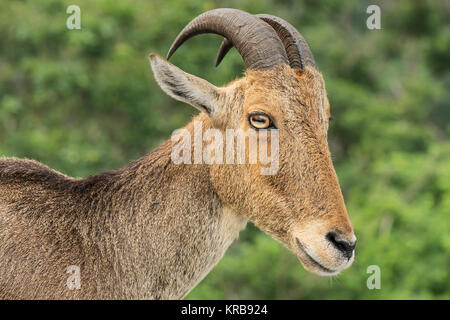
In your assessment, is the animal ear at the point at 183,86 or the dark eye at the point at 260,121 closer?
the animal ear at the point at 183,86

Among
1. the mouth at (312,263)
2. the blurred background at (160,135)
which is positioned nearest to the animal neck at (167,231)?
the mouth at (312,263)

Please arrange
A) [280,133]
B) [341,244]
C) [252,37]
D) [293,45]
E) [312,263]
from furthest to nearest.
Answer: [293,45]
[252,37]
[280,133]
[312,263]
[341,244]

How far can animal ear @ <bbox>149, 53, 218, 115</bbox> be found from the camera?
5.25m

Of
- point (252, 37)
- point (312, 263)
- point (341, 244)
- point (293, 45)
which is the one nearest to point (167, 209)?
point (312, 263)

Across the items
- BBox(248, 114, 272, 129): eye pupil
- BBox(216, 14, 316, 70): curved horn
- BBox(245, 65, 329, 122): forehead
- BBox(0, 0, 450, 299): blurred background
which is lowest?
BBox(0, 0, 450, 299): blurred background

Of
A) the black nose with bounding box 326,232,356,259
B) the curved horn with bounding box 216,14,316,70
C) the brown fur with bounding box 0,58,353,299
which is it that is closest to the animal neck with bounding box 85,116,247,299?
the brown fur with bounding box 0,58,353,299

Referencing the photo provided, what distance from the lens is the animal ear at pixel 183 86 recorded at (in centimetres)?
525

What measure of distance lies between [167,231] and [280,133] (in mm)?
1158

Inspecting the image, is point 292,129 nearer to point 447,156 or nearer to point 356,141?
point 447,156

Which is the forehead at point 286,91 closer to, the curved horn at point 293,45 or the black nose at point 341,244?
the curved horn at point 293,45

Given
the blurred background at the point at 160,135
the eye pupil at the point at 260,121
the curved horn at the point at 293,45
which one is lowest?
the blurred background at the point at 160,135

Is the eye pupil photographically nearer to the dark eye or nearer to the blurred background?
the dark eye

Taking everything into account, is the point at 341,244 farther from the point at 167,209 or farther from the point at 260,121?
the point at 167,209

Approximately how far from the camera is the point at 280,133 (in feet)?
17.4
